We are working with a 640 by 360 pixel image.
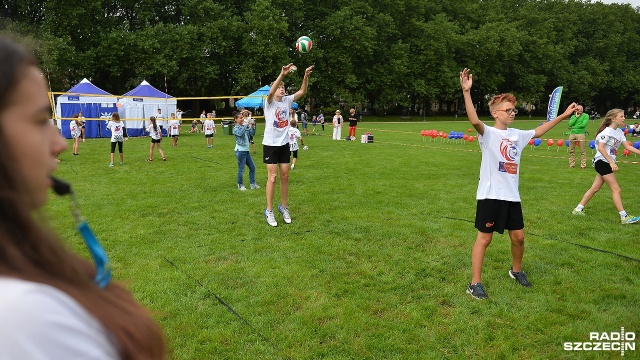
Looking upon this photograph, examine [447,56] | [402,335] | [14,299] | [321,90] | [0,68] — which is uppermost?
[447,56]

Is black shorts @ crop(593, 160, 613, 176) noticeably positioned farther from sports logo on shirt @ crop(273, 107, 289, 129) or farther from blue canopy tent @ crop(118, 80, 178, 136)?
blue canopy tent @ crop(118, 80, 178, 136)

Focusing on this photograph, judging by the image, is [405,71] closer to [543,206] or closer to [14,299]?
[543,206]

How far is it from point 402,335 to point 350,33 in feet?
150

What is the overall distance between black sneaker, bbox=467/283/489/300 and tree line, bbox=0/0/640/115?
2702 cm

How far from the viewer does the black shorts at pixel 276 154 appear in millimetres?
7566

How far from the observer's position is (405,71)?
50188 millimetres

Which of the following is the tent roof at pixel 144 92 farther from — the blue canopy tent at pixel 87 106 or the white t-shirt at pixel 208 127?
the white t-shirt at pixel 208 127

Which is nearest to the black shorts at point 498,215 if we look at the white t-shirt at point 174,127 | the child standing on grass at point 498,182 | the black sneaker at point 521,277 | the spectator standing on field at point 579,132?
the child standing on grass at point 498,182

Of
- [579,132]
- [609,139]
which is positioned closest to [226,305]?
[609,139]

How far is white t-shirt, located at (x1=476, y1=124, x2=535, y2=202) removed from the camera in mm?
4895

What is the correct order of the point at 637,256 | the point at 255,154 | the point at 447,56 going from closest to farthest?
1. the point at 637,256
2. the point at 255,154
3. the point at 447,56

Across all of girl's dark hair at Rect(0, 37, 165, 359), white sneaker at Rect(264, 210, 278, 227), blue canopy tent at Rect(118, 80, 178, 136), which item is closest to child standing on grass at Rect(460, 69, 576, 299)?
white sneaker at Rect(264, 210, 278, 227)

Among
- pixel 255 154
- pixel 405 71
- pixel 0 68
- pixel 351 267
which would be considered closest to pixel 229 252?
pixel 351 267

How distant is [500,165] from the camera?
493 centimetres
